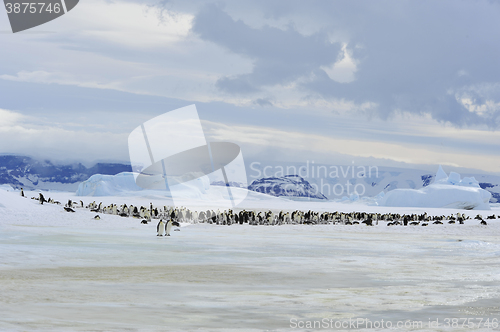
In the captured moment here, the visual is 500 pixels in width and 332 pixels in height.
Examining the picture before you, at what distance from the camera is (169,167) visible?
124125 millimetres

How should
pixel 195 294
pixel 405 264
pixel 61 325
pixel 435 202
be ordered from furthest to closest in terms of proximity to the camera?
pixel 435 202 → pixel 405 264 → pixel 195 294 → pixel 61 325

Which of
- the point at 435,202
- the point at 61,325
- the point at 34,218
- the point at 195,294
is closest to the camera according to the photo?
the point at 61,325

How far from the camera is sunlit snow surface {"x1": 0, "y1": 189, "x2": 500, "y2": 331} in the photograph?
680 cm

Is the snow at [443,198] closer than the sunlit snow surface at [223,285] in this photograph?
No

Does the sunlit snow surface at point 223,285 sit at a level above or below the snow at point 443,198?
above

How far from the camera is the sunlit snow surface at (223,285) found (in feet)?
22.3

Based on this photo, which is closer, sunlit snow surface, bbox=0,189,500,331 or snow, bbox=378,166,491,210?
sunlit snow surface, bbox=0,189,500,331

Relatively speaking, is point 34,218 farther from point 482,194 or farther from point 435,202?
point 482,194

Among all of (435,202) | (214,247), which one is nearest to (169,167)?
(435,202)

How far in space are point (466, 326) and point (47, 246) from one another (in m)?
11.9

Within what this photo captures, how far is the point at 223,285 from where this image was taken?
9.54 m

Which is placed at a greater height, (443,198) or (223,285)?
(223,285)

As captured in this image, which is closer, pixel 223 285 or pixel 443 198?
pixel 223 285

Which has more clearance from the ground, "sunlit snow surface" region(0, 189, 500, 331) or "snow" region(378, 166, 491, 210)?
"sunlit snow surface" region(0, 189, 500, 331)
